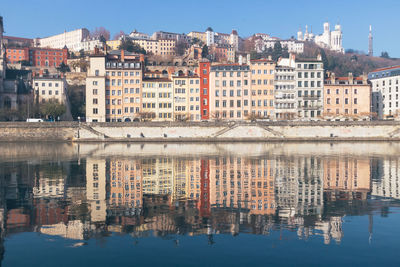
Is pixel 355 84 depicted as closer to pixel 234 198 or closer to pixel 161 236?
pixel 234 198

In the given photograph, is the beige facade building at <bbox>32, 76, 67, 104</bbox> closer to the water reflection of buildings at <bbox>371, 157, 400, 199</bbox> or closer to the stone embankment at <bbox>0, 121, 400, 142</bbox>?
the stone embankment at <bbox>0, 121, 400, 142</bbox>

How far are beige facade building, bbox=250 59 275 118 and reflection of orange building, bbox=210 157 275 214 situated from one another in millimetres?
46668

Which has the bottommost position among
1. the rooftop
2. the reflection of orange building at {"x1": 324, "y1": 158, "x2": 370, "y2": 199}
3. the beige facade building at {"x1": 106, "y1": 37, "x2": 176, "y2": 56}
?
the reflection of orange building at {"x1": 324, "y1": 158, "x2": 370, "y2": 199}

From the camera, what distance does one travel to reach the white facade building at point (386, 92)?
3760 inches

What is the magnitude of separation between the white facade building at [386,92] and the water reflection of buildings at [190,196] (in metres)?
62.2

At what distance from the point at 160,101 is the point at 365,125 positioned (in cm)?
4015

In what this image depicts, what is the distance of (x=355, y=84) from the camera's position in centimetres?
8962

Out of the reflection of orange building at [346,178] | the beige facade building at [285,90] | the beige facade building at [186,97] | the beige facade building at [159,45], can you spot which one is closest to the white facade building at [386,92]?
the beige facade building at [285,90]

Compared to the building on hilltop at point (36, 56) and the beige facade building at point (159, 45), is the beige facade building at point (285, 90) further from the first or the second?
the beige facade building at point (159, 45)

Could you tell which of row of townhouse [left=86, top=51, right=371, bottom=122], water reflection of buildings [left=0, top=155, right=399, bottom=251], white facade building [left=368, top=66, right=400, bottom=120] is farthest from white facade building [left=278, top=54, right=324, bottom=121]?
water reflection of buildings [left=0, top=155, right=399, bottom=251]

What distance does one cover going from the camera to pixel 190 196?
24.6 meters

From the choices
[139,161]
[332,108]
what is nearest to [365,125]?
[332,108]

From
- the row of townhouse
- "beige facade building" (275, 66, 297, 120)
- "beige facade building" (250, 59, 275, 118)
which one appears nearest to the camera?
the row of townhouse

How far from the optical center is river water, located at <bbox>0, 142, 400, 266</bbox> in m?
15.0
